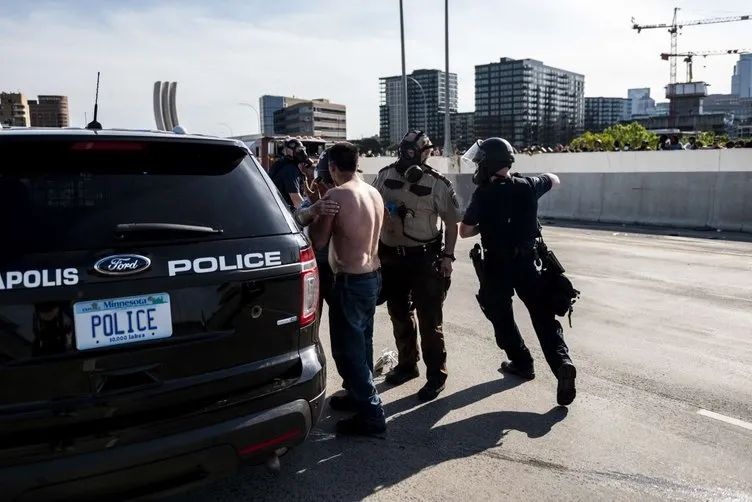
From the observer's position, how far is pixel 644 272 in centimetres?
945

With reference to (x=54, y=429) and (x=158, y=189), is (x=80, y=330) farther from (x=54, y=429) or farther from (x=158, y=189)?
(x=158, y=189)

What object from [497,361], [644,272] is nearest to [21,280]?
[497,361]

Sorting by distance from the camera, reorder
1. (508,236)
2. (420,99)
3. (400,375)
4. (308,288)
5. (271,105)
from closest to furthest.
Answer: (308,288) < (508,236) < (400,375) < (420,99) < (271,105)

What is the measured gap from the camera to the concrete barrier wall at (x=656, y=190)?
47.1ft

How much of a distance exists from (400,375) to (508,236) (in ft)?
4.50

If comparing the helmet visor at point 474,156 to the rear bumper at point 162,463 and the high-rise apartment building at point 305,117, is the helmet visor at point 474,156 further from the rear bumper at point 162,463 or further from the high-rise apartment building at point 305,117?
the high-rise apartment building at point 305,117

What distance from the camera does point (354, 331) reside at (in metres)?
3.91

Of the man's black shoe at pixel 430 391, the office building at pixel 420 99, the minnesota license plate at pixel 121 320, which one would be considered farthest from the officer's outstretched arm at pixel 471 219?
the office building at pixel 420 99

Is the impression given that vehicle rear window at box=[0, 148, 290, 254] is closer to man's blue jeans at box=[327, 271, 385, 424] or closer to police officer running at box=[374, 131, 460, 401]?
man's blue jeans at box=[327, 271, 385, 424]

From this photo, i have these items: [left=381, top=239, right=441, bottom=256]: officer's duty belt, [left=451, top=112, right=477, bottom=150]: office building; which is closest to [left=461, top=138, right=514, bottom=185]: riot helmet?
[left=381, top=239, right=441, bottom=256]: officer's duty belt

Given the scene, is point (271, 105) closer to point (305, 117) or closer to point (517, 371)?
point (305, 117)

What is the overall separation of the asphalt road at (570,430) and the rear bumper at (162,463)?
68 cm

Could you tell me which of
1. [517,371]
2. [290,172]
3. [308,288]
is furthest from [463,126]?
[308,288]

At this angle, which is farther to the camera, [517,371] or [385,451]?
[517,371]
